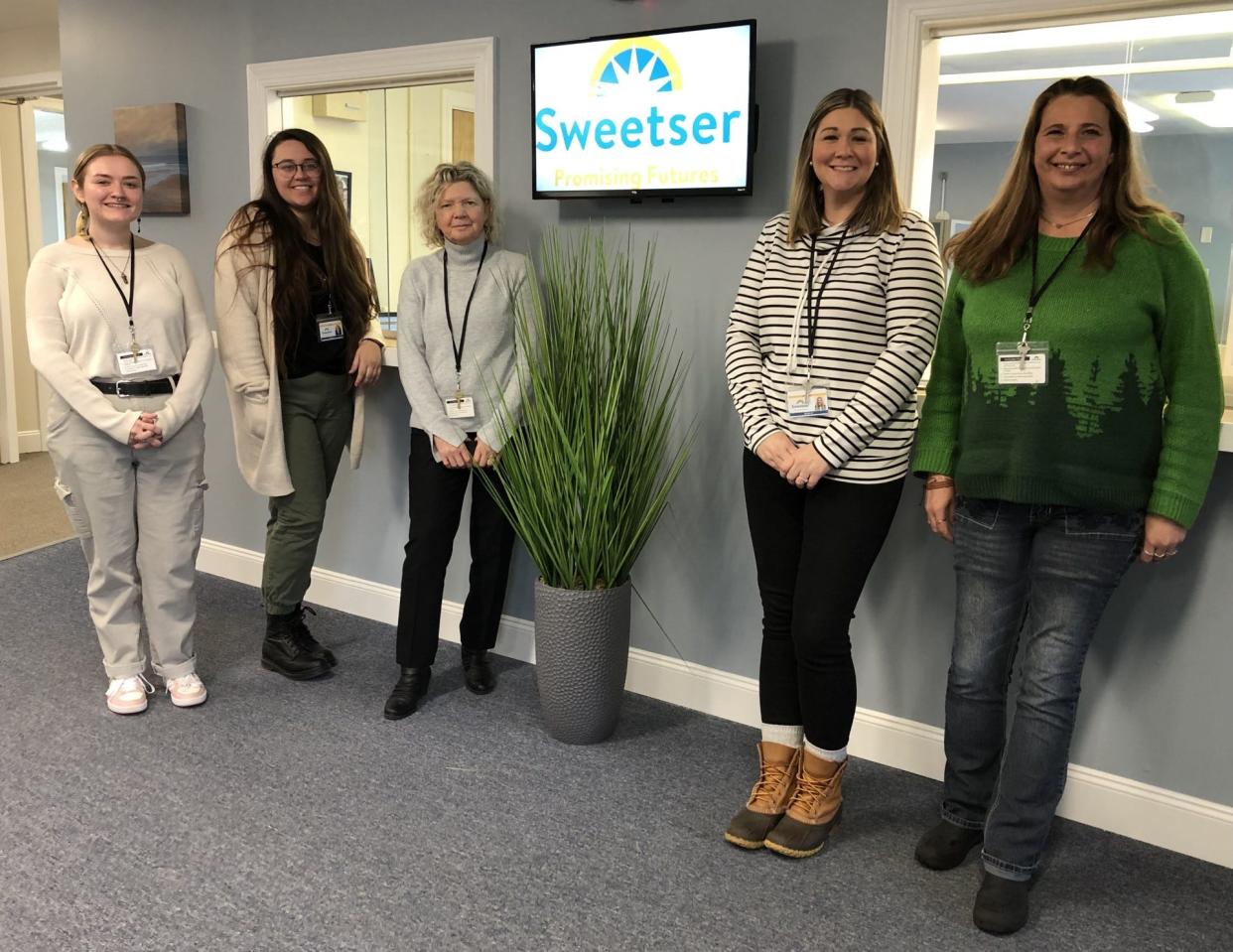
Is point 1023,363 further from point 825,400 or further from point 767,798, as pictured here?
point 767,798

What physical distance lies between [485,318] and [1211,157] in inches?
73.7

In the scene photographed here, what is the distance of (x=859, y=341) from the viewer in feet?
7.05

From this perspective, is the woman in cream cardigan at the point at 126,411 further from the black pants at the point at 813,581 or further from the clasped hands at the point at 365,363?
the black pants at the point at 813,581

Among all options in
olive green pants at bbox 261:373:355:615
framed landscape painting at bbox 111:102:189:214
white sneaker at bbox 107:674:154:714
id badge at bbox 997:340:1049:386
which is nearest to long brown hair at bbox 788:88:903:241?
id badge at bbox 997:340:1049:386

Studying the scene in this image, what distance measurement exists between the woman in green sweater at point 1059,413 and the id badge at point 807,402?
282 mm

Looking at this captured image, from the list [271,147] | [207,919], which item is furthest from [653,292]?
[207,919]

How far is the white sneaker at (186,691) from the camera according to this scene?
9.71 feet

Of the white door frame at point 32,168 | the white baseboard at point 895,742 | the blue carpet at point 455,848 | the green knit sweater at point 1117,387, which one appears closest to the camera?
the green knit sweater at point 1117,387

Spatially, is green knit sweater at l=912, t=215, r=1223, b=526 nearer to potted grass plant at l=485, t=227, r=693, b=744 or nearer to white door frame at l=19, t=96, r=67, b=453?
potted grass plant at l=485, t=227, r=693, b=744

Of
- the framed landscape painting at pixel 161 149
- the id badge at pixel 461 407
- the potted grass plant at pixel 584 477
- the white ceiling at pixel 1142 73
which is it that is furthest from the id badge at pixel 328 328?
the white ceiling at pixel 1142 73

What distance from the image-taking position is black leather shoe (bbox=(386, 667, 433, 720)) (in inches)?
115

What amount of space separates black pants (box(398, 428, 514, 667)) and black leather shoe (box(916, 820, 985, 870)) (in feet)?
4.76

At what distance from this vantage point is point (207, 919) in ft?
6.59

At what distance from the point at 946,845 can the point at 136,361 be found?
7.91 feet
